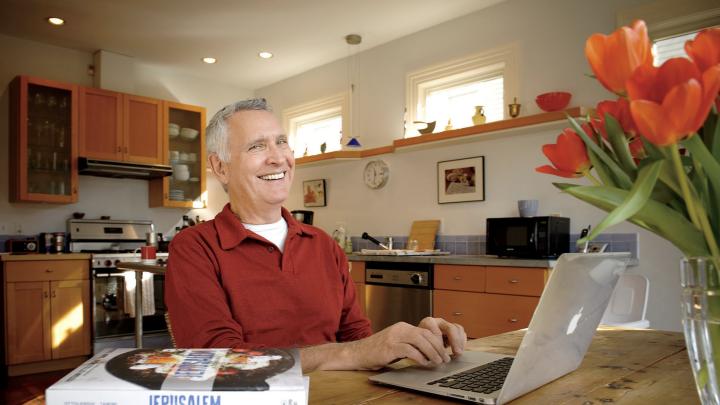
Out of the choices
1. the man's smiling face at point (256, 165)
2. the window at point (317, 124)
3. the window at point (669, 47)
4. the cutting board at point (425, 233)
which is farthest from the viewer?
the window at point (317, 124)

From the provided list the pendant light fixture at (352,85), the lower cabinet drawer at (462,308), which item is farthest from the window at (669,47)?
the pendant light fixture at (352,85)

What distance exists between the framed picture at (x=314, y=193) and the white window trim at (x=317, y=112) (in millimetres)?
544

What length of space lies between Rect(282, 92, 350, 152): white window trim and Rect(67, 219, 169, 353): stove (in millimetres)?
2064

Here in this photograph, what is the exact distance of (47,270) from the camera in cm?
446

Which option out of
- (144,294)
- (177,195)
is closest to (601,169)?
(144,294)

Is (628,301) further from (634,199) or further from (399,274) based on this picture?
(634,199)

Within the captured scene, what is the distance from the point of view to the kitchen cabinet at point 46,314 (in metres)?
4.29

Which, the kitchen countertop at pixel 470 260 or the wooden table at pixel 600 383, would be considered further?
→ the kitchen countertop at pixel 470 260

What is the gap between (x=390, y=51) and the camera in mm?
5074

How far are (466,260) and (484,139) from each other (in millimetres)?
1080

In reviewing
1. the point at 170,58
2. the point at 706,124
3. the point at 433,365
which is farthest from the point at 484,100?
the point at 706,124

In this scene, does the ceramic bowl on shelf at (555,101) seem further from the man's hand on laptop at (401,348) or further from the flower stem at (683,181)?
the flower stem at (683,181)

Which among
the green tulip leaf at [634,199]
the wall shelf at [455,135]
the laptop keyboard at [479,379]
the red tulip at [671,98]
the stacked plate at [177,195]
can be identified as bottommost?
the laptop keyboard at [479,379]

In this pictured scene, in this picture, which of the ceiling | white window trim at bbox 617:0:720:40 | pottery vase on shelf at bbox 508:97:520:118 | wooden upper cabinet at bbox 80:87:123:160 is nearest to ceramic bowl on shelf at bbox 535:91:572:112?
pottery vase on shelf at bbox 508:97:520:118
